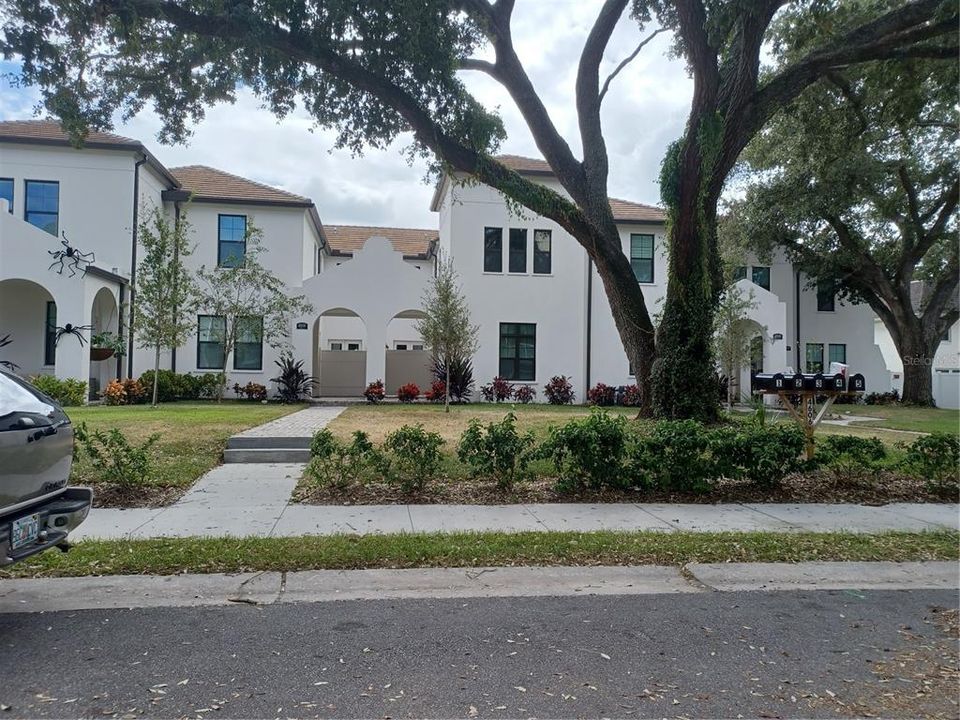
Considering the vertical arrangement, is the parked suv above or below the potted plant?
below

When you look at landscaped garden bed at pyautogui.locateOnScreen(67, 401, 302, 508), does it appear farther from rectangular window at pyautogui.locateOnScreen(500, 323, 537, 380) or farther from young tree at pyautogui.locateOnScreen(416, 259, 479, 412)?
rectangular window at pyautogui.locateOnScreen(500, 323, 537, 380)

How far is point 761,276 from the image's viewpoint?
91.2 ft

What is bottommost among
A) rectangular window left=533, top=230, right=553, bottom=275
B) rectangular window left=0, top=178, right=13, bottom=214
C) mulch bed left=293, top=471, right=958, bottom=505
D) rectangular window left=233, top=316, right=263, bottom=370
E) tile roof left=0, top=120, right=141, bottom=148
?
mulch bed left=293, top=471, right=958, bottom=505

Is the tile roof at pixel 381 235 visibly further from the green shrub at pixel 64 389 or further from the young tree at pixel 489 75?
the young tree at pixel 489 75

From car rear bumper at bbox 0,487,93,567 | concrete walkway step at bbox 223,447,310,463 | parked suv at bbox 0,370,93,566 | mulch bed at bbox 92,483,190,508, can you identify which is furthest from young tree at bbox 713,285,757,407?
parked suv at bbox 0,370,93,566

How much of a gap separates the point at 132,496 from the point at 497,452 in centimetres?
426

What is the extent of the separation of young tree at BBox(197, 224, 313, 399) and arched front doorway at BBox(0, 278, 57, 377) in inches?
177

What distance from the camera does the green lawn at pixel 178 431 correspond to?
8.66m

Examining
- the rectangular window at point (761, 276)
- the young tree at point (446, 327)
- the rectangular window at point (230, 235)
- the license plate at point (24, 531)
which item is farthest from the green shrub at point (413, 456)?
the rectangular window at point (761, 276)

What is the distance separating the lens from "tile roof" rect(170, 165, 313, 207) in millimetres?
22016

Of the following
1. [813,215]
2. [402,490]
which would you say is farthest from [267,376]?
[813,215]

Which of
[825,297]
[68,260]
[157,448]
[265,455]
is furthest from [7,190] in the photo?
[825,297]

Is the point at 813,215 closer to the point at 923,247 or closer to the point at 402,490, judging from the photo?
the point at 923,247

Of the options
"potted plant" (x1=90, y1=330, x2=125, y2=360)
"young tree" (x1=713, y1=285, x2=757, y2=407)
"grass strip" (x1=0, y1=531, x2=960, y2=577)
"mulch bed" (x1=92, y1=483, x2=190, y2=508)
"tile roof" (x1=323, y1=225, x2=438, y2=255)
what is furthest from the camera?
"tile roof" (x1=323, y1=225, x2=438, y2=255)
